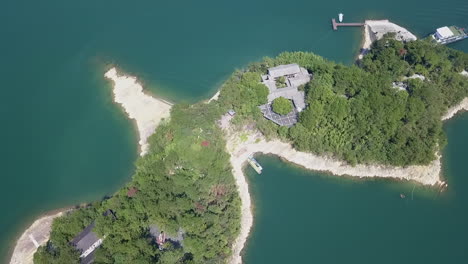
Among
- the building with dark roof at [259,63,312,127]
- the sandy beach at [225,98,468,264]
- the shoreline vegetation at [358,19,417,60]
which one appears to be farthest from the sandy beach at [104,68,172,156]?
the shoreline vegetation at [358,19,417,60]

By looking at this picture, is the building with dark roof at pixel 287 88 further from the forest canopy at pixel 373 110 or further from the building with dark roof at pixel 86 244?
the building with dark roof at pixel 86 244

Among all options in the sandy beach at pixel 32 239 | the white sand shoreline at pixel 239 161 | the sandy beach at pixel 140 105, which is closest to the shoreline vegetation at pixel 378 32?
the white sand shoreline at pixel 239 161

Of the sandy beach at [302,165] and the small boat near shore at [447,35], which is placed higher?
the small boat near shore at [447,35]

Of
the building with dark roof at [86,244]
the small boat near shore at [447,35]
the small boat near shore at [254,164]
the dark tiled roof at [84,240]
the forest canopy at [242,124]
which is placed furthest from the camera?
the small boat near shore at [447,35]

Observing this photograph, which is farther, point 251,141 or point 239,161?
point 251,141

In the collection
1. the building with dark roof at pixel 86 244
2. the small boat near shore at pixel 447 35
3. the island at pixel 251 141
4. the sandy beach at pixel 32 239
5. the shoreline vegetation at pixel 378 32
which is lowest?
the sandy beach at pixel 32 239

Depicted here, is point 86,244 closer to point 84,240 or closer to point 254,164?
point 84,240

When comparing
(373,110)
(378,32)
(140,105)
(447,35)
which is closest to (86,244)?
(140,105)
